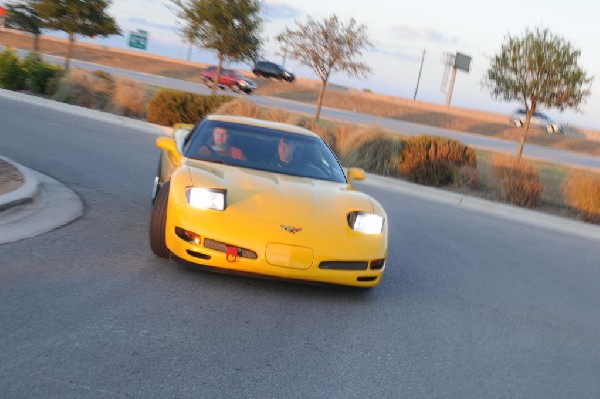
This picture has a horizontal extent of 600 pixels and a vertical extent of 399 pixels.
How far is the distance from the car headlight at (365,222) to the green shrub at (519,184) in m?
10.9

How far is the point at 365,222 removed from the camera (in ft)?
18.9

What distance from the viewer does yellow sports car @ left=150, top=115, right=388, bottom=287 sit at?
534cm

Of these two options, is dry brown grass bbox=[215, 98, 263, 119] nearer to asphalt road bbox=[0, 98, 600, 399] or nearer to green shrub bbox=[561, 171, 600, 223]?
green shrub bbox=[561, 171, 600, 223]

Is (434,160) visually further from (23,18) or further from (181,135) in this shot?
(23,18)

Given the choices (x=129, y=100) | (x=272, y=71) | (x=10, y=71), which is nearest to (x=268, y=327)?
(x=129, y=100)

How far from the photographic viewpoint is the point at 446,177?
675 inches

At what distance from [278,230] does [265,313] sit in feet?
2.15

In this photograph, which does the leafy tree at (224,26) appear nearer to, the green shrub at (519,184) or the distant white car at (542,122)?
the green shrub at (519,184)

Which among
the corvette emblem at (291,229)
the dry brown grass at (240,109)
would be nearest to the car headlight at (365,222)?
the corvette emblem at (291,229)

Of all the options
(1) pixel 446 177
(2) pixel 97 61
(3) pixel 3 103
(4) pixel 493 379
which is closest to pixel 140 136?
(3) pixel 3 103

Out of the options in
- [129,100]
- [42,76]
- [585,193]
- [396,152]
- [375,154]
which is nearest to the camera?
[585,193]

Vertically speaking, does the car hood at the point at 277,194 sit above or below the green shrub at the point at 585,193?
above

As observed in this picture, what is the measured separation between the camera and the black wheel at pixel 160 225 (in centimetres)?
568

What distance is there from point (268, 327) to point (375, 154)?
13.7 metres
